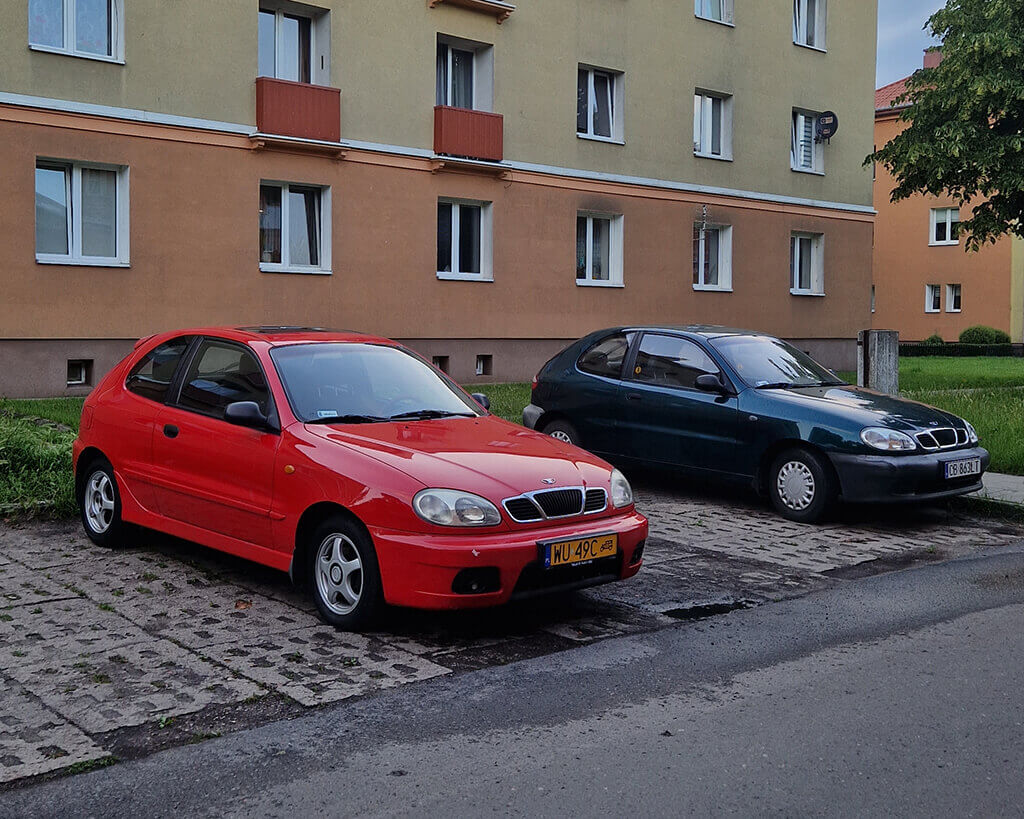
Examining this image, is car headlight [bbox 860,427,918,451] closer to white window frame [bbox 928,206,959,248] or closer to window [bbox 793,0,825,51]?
window [bbox 793,0,825,51]

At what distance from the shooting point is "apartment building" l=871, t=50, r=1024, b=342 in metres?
44.3

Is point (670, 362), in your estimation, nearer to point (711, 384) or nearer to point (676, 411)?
point (676, 411)

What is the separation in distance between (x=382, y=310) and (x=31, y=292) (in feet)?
20.0

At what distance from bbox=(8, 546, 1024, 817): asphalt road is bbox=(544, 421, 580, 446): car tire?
518cm

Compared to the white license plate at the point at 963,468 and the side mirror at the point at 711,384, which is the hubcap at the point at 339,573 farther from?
the white license plate at the point at 963,468

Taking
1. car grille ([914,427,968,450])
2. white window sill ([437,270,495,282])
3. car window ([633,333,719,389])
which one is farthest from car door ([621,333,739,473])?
white window sill ([437,270,495,282])

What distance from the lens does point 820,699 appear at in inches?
194

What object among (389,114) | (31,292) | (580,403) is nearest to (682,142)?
(389,114)

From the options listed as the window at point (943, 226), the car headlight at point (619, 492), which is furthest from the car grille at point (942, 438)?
the window at point (943, 226)

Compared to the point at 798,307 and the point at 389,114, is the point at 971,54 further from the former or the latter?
the point at 389,114

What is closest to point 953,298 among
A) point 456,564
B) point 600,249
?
point 600,249

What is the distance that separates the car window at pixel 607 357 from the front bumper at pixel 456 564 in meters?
5.15

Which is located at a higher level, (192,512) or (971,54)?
(971,54)

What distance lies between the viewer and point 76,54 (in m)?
17.5
